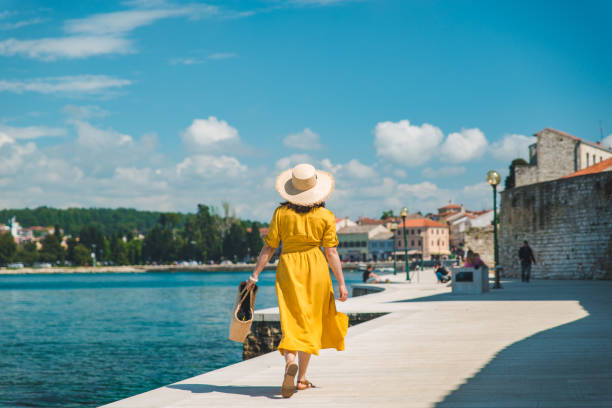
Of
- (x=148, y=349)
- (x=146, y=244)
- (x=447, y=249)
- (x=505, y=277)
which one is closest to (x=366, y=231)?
(x=447, y=249)

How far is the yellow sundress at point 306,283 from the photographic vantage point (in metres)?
5.95

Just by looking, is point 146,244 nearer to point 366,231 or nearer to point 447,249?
point 366,231

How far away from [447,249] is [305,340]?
480 feet

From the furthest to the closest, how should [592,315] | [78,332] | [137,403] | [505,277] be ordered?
[505,277] → [78,332] → [592,315] → [137,403]

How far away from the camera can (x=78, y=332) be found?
31.9m

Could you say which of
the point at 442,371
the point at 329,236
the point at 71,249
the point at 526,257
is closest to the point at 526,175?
the point at 526,257

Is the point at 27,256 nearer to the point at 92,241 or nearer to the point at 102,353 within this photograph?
the point at 92,241

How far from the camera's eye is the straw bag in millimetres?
6262

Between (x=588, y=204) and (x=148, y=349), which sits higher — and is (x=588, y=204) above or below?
above

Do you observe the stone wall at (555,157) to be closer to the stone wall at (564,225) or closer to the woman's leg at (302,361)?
the stone wall at (564,225)

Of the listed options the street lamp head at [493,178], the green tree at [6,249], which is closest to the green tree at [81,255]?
the green tree at [6,249]

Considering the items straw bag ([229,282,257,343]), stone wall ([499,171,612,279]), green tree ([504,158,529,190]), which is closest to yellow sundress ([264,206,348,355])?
straw bag ([229,282,257,343])

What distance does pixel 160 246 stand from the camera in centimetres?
16862

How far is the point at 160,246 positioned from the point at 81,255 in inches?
834
